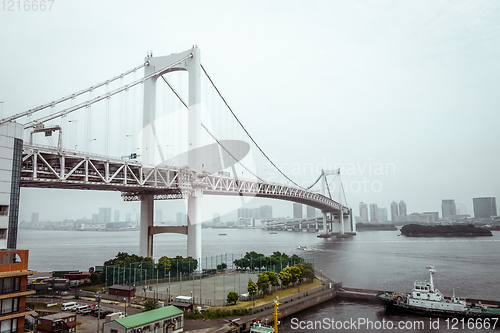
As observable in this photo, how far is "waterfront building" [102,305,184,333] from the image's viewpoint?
1096 cm

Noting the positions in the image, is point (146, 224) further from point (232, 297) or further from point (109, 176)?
point (232, 297)

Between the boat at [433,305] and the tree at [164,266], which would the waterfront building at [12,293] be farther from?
the boat at [433,305]

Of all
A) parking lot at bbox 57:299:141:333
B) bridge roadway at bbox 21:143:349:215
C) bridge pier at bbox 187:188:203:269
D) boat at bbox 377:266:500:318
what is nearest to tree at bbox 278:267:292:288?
boat at bbox 377:266:500:318

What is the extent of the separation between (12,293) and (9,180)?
4252 mm

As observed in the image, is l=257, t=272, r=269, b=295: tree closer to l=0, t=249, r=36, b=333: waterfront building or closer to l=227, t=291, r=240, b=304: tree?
l=227, t=291, r=240, b=304: tree

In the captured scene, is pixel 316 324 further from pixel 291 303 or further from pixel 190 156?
pixel 190 156

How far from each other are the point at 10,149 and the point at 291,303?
13.3m

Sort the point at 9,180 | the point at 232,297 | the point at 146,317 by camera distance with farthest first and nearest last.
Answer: the point at 232,297 → the point at 146,317 → the point at 9,180

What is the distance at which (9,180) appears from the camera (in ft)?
38.4

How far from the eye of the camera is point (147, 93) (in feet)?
81.4

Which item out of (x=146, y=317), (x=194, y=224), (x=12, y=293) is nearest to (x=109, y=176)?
(x=194, y=224)

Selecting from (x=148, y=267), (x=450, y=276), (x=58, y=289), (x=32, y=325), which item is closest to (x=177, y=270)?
(x=148, y=267)

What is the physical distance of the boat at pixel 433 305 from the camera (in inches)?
663

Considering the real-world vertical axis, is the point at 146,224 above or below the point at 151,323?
above
